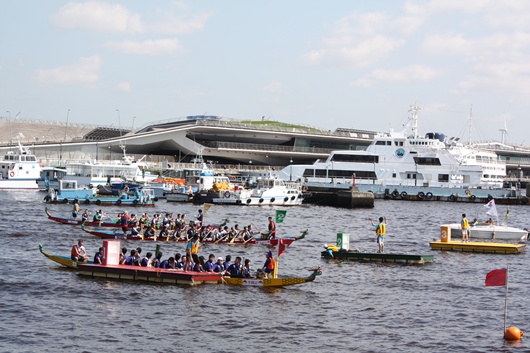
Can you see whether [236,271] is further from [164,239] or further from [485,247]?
[485,247]

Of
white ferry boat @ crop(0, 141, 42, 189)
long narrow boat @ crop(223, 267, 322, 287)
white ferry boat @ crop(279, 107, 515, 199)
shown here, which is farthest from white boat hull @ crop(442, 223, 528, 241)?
white ferry boat @ crop(0, 141, 42, 189)

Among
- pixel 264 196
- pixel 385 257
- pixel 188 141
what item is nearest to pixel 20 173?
pixel 264 196

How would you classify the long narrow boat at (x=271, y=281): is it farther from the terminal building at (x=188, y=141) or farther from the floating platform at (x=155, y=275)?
the terminal building at (x=188, y=141)

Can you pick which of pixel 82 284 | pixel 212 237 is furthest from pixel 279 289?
pixel 212 237

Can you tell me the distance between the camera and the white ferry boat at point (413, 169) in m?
97.9

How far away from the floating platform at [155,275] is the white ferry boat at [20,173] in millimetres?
64128

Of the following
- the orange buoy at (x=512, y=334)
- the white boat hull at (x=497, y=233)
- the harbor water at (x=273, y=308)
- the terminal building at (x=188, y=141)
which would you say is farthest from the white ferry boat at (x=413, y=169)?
the orange buoy at (x=512, y=334)

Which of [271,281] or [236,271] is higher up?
[236,271]

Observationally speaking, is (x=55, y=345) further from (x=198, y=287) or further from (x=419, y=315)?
(x=419, y=315)

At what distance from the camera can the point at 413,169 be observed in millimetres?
99938

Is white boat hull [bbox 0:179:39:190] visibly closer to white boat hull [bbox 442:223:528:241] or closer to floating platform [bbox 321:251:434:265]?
white boat hull [bbox 442:223:528:241]

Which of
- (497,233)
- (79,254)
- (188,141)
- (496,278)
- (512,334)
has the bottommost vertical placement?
(512,334)

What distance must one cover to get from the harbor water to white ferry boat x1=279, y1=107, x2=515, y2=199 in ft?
182

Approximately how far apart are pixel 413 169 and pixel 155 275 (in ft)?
241
